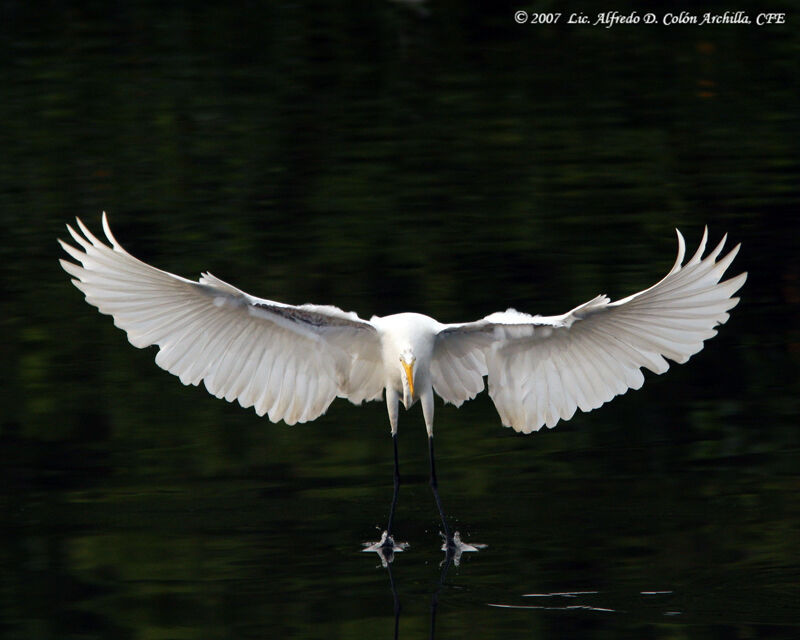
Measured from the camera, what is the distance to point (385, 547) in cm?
667

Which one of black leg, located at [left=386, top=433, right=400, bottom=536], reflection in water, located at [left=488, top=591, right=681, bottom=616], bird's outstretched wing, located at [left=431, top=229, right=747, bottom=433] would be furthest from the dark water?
bird's outstretched wing, located at [left=431, top=229, right=747, bottom=433]

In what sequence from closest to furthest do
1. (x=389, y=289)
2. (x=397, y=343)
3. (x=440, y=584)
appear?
(x=440, y=584) → (x=397, y=343) → (x=389, y=289)

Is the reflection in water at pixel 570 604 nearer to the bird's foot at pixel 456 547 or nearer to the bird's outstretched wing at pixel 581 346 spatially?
the bird's foot at pixel 456 547

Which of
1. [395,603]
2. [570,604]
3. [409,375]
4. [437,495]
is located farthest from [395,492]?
[570,604]

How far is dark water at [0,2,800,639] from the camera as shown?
6.25 m

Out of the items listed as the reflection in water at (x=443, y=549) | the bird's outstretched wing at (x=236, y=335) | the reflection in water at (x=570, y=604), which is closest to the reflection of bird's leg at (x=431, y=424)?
the reflection in water at (x=443, y=549)

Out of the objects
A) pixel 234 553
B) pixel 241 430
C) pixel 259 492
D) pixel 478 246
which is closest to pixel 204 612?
pixel 234 553

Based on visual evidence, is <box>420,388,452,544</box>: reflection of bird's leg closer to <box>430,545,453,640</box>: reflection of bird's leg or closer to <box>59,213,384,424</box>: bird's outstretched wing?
<box>430,545,453,640</box>: reflection of bird's leg

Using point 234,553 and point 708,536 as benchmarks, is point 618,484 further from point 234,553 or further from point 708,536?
point 234,553

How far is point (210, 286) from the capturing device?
254 inches

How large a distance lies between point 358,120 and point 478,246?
2.92 metres

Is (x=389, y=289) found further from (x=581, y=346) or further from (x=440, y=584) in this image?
(x=440, y=584)

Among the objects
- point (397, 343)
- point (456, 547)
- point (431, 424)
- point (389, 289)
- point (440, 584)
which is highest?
point (389, 289)

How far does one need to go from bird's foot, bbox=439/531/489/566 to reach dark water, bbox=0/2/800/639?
0.07 metres
